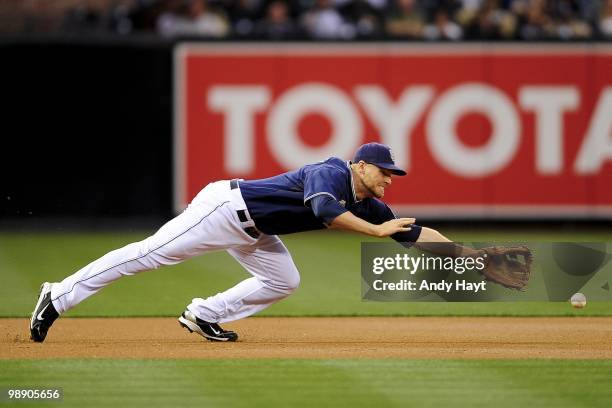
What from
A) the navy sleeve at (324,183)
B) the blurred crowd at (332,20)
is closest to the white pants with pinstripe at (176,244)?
the navy sleeve at (324,183)

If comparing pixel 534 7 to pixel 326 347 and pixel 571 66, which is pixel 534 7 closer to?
pixel 571 66

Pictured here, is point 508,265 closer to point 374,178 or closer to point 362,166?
point 374,178

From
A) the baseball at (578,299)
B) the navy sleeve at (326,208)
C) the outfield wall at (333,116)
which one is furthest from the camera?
the outfield wall at (333,116)

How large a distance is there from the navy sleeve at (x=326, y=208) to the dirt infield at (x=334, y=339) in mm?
969

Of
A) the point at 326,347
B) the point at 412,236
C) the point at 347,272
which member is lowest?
the point at 347,272

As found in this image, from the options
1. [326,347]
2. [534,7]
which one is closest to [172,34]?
[534,7]

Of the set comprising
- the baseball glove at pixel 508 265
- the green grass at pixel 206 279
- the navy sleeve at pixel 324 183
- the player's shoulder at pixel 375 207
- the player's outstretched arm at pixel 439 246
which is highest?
the navy sleeve at pixel 324 183

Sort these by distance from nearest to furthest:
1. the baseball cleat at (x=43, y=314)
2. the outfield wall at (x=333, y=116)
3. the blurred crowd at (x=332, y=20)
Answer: the baseball cleat at (x=43, y=314), the outfield wall at (x=333, y=116), the blurred crowd at (x=332, y=20)

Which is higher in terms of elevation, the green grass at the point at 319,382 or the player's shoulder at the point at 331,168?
the player's shoulder at the point at 331,168

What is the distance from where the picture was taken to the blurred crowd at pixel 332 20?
17828 millimetres

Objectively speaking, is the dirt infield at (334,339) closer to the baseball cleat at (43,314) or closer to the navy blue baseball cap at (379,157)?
the baseball cleat at (43,314)

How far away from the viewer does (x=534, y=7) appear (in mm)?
18344

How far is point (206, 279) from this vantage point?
1285cm

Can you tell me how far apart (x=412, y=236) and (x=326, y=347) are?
1019 mm
